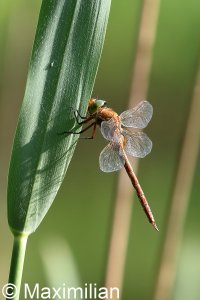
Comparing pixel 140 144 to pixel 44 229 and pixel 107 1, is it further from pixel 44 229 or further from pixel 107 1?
pixel 44 229

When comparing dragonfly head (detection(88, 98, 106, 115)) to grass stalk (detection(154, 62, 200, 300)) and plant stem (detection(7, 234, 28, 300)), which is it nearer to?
grass stalk (detection(154, 62, 200, 300))

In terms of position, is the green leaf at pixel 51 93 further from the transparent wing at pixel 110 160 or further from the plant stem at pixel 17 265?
the transparent wing at pixel 110 160

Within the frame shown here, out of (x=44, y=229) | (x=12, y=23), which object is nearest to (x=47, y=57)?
(x=12, y=23)

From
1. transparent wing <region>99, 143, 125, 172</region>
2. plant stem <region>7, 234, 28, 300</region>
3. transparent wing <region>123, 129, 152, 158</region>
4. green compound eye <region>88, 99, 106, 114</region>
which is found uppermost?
green compound eye <region>88, 99, 106, 114</region>

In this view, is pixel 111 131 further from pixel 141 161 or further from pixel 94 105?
pixel 141 161

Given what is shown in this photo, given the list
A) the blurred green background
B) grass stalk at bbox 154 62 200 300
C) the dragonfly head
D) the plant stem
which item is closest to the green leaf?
the plant stem

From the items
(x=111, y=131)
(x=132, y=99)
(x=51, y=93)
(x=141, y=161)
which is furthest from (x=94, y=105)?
(x=141, y=161)
